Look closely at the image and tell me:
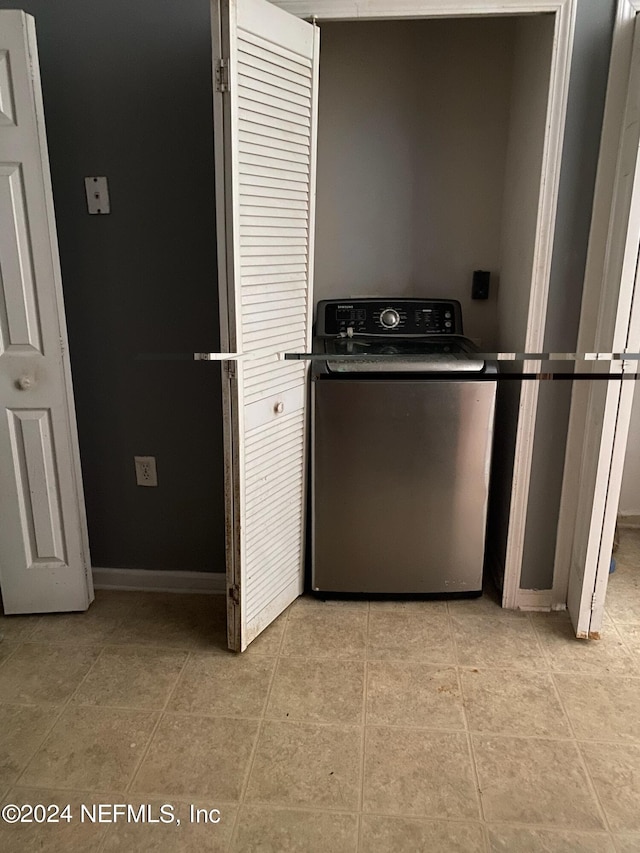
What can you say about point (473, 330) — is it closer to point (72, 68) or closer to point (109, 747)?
point (72, 68)

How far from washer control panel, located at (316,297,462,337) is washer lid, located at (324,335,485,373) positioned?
13cm

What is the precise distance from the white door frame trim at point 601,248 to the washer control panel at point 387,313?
547 millimetres

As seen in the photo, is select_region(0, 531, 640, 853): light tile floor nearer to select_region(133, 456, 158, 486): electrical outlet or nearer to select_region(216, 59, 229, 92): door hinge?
select_region(133, 456, 158, 486): electrical outlet

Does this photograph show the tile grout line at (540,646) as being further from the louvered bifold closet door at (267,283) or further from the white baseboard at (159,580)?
the white baseboard at (159,580)

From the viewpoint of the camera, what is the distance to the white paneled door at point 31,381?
5.95ft

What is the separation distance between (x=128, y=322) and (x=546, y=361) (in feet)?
4.44

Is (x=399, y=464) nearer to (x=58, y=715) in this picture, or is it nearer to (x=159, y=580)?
(x=159, y=580)

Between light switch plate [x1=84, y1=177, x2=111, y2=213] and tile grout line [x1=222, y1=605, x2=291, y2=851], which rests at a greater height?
light switch plate [x1=84, y1=177, x2=111, y2=213]

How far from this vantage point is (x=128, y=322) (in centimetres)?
209

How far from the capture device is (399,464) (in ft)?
7.01

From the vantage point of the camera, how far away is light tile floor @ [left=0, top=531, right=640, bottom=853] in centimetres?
141

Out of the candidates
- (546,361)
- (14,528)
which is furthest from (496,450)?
(14,528)

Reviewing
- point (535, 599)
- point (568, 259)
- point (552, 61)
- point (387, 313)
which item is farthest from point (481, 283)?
point (535, 599)

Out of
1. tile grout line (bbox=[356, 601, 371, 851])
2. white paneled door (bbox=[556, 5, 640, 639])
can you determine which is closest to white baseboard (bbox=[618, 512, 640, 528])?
white paneled door (bbox=[556, 5, 640, 639])
